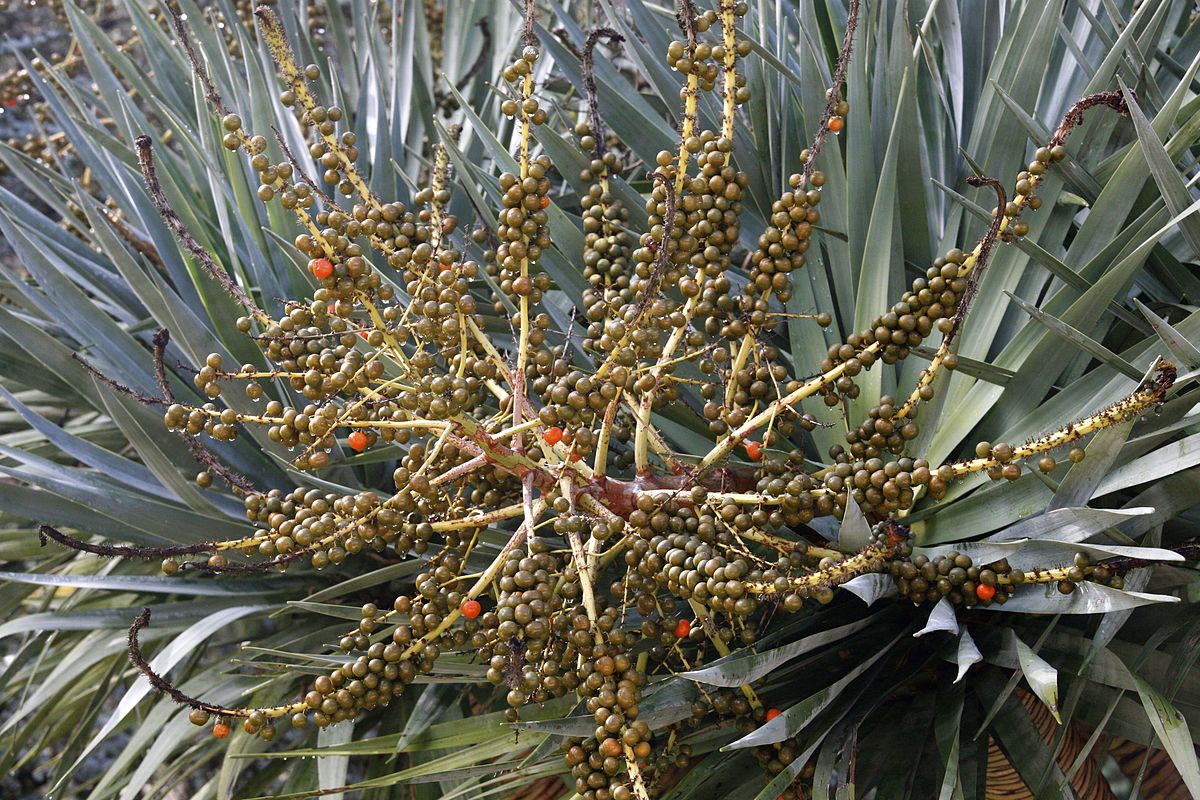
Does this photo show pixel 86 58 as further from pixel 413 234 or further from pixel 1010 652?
pixel 1010 652

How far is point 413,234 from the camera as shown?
81 centimetres

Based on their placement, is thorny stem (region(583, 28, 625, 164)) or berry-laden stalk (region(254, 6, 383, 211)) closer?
berry-laden stalk (region(254, 6, 383, 211))

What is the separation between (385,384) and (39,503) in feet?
1.91

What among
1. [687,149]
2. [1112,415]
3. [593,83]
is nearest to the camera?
[1112,415]

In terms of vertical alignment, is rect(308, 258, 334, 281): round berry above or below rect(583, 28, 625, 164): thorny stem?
below

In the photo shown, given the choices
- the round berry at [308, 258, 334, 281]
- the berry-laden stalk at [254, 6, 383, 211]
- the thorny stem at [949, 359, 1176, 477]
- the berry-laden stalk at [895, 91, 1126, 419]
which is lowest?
the thorny stem at [949, 359, 1176, 477]

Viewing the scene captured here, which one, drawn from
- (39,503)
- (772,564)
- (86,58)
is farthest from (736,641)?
(86,58)

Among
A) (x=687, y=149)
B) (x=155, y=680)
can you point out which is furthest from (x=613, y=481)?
(x=155, y=680)

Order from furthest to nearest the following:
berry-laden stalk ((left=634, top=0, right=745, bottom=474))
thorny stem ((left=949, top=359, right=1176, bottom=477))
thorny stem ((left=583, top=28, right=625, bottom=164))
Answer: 1. thorny stem ((left=583, top=28, right=625, bottom=164))
2. berry-laden stalk ((left=634, top=0, right=745, bottom=474))
3. thorny stem ((left=949, top=359, right=1176, bottom=477))

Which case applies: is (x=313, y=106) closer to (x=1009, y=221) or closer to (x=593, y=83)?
(x=593, y=83)

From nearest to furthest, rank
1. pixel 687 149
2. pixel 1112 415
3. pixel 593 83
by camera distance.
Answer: pixel 1112 415 → pixel 687 149 → pixel 593 83

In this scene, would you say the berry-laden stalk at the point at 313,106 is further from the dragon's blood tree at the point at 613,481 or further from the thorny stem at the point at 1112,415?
the thorny stem at the point at 1112,415

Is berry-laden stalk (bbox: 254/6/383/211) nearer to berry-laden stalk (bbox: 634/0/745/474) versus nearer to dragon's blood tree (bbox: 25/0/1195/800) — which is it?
dragon's blood tree (bbox: 25/0/1195/800)

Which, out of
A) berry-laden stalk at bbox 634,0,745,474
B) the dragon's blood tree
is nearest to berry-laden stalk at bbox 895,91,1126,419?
the dragon's blood tree
